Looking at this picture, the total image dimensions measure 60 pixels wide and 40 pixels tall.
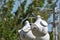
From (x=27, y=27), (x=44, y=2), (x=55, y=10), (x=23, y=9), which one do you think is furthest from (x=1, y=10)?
(x=27, y=27)

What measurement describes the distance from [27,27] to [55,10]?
6.88 feet

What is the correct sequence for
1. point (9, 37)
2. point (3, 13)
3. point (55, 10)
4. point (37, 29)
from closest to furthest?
point (37, 29) < point (55, 10) < point (9, 37) < point (3, 13)

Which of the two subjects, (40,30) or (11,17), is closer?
(40,30)

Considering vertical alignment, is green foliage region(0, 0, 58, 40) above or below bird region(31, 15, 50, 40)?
below

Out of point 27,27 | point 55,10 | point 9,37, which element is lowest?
point 9,37

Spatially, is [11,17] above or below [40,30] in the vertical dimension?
below

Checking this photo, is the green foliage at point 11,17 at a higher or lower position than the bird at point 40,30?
lower

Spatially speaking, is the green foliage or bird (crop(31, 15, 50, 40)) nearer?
bird (crop(31, 15, 50, 40))

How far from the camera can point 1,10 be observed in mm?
16797

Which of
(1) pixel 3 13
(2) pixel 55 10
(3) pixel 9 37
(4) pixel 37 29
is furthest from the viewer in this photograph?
(1) pixel 3 13

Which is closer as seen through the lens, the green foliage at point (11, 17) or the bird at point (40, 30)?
the bird at point (40, 30)

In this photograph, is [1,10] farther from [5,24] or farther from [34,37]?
[34,37]

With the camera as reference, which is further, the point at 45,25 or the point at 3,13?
the point at 3,13

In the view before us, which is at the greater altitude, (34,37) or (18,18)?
(34,37)
